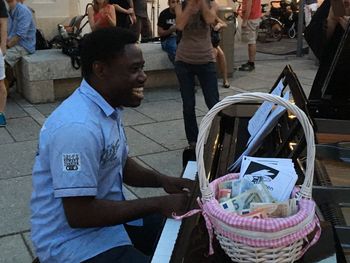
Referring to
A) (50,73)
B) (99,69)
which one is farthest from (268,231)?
(50,73)

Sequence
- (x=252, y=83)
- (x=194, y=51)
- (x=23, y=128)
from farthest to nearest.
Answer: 1. (x=252, y=83)
2. (x=23, y=128)
3. (x=194, y=51)

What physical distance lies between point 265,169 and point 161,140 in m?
4.15

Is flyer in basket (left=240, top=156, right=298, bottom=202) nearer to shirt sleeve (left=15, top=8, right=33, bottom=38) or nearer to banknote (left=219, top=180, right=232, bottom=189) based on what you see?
banknote (left=219, top=180, right=232, bottom=189)

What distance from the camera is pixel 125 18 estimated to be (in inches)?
341

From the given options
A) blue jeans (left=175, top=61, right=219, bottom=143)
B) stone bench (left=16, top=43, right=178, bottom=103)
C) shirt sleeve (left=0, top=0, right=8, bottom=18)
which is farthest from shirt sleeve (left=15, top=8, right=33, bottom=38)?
blue jeans (left=175, top=61, right=219, bottom=143)

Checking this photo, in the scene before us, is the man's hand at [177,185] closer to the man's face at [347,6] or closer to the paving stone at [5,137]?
the man's face at [347,6]

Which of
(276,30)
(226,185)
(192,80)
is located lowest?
(276,30)

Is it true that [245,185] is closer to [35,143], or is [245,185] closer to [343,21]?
[343,21]

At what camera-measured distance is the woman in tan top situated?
4906 millimetres

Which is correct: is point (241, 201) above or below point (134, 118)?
above

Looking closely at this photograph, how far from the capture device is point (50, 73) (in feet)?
23.2

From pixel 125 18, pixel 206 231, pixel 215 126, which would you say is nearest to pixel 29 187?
pixel 215 126

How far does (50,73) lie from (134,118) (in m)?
1.50

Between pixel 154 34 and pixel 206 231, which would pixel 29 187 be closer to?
pixel 206 231
